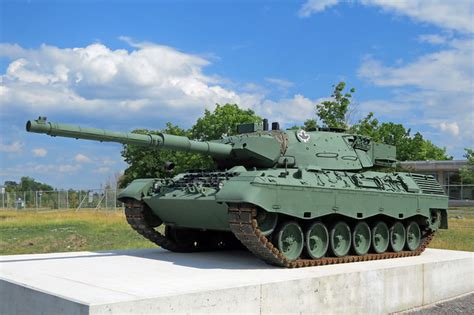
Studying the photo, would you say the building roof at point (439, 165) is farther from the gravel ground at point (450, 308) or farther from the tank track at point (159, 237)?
the gravel ground at point (450, 308)

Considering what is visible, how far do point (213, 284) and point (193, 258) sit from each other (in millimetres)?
3708

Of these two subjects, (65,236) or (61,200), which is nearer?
(65,236)

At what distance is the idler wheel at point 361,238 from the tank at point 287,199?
2 centimetres

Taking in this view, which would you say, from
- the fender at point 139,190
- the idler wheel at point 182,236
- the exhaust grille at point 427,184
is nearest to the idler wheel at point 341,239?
the exhaust grille at point 427,184

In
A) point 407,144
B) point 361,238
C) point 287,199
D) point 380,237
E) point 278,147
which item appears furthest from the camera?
point 407,144

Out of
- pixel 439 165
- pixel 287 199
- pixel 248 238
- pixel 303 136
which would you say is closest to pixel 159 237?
pixel 248 238

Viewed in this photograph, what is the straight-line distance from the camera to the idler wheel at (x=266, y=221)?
1028 centimetres

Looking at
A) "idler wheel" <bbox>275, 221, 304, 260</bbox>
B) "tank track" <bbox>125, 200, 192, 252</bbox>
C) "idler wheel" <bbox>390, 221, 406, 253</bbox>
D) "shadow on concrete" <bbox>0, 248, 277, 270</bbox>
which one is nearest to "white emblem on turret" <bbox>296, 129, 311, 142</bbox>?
"idler wheel" <bbox>275, 221, 304, 260</bbox>

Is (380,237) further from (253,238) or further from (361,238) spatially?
(253,238)

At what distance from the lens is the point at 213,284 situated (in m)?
8.14

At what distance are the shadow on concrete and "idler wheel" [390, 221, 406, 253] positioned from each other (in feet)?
10.8

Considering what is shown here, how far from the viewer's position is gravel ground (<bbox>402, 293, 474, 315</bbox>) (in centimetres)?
1062

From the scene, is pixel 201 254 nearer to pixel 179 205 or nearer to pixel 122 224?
pixel 179 205

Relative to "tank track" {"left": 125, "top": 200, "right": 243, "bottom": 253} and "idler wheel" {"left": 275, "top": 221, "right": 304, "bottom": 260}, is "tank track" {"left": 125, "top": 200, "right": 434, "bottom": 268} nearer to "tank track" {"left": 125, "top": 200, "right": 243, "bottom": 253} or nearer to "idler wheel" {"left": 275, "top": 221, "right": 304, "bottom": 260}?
"tank track" {"left": 125, "top": 200, "right": 243, "bottom": 253}
